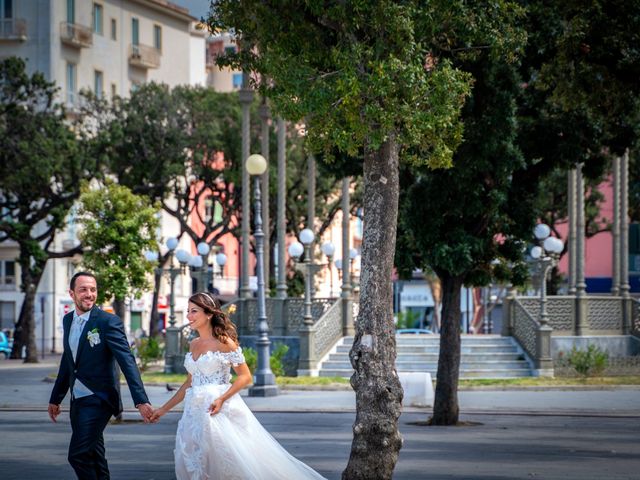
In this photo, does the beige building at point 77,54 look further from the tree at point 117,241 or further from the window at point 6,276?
the tree at point 117,241

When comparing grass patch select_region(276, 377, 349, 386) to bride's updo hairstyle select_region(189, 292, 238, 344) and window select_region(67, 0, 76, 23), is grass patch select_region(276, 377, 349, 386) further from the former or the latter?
window select_region(67, 0, 76, 23)

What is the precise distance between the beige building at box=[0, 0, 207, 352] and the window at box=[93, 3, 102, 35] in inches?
2.2

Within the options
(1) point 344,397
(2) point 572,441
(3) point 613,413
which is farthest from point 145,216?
(2) point 572,441

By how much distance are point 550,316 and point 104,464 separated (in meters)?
31.4

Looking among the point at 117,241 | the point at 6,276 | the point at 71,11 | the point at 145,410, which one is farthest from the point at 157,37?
the point at 145,410

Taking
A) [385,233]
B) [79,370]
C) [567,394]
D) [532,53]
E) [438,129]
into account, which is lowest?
[567,394]

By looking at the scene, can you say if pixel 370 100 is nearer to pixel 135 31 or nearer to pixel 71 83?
pixel 71 83

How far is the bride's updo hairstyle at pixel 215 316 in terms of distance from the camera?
10812 millimetres

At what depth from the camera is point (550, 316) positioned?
40.4m

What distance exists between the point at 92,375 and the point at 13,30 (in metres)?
61.8

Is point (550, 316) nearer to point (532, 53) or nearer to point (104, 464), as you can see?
point (532, 53)

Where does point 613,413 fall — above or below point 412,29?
below

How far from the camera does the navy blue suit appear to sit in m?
10.1

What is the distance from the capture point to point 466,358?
39.1 metres
